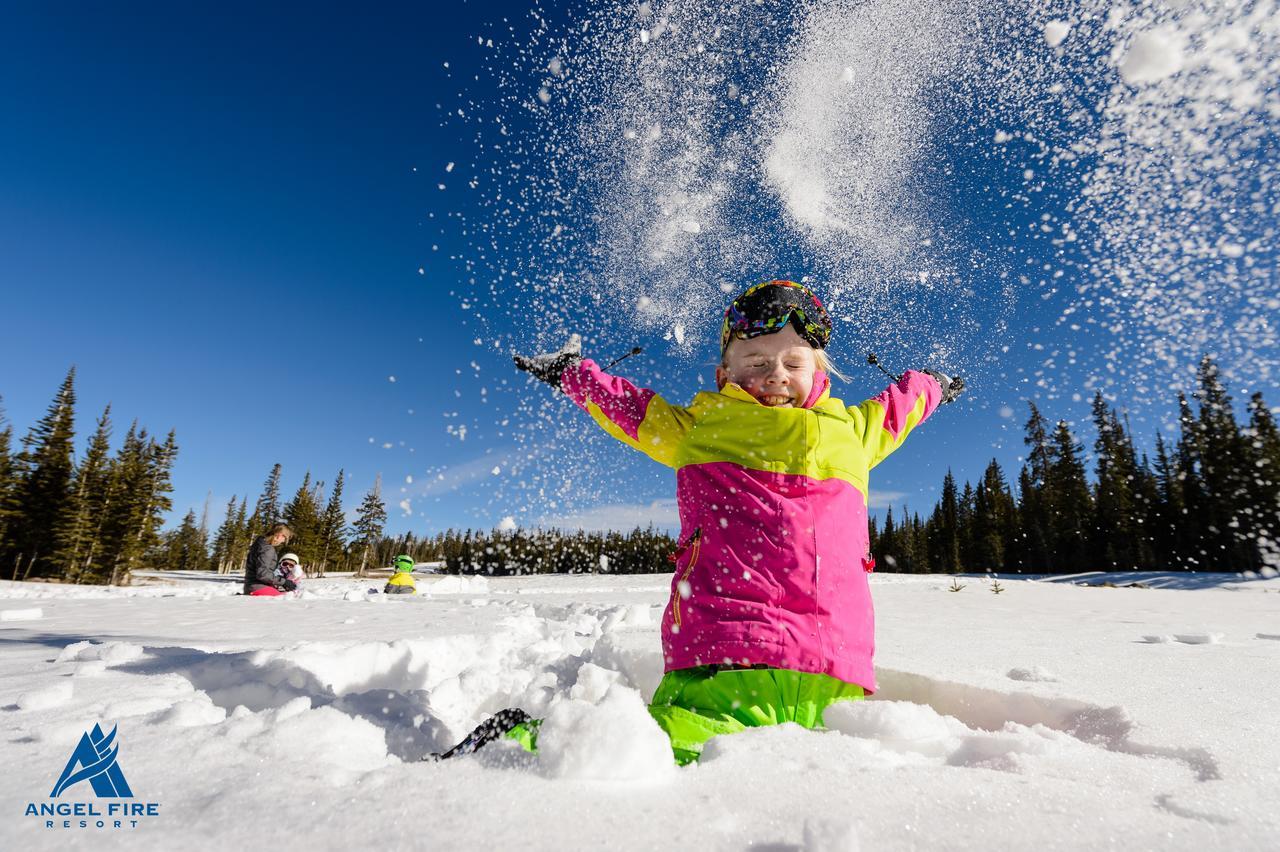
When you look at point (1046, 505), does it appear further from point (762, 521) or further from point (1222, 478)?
point (762, 521)

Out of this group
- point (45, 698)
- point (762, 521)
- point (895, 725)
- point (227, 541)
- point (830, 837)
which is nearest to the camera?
point (830, 837)

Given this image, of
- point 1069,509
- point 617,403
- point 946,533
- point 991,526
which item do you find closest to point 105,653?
point 617,403

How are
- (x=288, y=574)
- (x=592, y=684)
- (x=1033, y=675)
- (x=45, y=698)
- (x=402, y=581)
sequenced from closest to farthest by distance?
(x=45, y=698) → (x=1033, y=675) → (x=592, y=684) → (x=288, y=574) → (x=402, y=581)

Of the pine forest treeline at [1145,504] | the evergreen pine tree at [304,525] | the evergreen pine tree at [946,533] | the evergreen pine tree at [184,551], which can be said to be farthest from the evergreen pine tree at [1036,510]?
the evergreen pine tree at [184,551]

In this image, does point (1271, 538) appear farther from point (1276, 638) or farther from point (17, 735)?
point (17, 735)

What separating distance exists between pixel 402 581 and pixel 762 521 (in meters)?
12.7

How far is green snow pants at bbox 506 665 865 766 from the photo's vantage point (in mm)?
2090

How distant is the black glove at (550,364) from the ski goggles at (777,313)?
0.92 metres

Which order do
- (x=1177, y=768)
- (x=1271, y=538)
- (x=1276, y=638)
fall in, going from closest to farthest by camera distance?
(x=1177, y=768), (x=1276, y=638), (x=1271, y=538)

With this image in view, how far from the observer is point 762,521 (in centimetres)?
248

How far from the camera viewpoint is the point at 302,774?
49.3 inches

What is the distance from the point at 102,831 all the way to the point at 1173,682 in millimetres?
3797

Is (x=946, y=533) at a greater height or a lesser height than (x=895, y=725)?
greater

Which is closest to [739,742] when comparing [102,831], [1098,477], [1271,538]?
[102,831]
